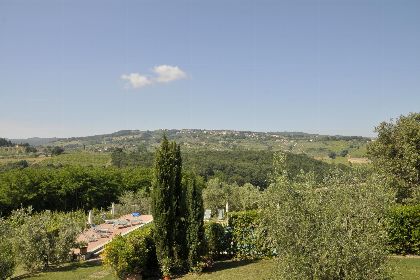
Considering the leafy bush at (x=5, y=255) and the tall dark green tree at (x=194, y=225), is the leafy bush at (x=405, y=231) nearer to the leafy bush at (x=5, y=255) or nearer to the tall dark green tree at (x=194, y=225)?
the tall dark green tree at (x=194, y=225)

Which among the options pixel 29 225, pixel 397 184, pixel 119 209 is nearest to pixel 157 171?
pixel 29 225

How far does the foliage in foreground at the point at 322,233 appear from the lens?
6.93 metres

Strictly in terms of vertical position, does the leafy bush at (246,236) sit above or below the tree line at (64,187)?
above

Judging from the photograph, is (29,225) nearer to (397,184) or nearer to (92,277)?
(92,277)

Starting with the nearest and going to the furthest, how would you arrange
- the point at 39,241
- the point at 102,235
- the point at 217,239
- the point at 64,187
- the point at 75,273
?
1. the point at 75,273
2. the point at 217,239
3. the point at 39,241
4. the point at 102,235
5. the point at 64,187

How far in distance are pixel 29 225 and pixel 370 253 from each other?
16242 mm

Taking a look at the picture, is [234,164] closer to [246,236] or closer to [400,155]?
[400,155]

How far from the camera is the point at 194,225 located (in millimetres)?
16219

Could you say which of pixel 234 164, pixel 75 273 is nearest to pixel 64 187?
pixel 75 273

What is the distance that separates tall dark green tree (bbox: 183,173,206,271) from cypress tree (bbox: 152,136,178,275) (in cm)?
74

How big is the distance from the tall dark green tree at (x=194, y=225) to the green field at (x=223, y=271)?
2.41 ft

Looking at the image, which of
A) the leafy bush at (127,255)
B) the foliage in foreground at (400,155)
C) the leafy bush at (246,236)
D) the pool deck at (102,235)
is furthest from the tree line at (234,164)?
the leafy bush at (127,255)

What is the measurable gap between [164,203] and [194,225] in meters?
1.65

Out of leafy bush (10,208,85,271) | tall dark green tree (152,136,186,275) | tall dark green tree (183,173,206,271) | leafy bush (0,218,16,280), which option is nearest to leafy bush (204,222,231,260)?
tall dark green tree (183,173,206,271)
